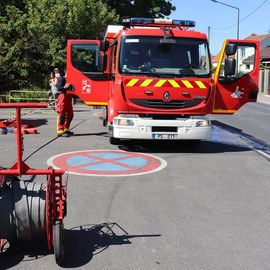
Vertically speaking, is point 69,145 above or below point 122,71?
below

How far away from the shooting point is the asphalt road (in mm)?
4395

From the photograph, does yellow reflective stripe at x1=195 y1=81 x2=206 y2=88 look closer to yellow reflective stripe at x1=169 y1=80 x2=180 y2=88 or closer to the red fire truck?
the red fire truck

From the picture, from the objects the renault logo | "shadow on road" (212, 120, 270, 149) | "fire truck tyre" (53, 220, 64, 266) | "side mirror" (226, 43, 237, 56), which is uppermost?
"side mirror" (226, 43, 237, 56)

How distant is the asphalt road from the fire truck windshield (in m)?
1.81

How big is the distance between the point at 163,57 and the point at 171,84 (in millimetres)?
688

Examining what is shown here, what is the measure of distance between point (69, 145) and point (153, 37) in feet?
10.5

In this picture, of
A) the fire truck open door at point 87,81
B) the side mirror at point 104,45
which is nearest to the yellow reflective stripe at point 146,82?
the side mirror at point 104,45

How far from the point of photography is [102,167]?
28.1 feet

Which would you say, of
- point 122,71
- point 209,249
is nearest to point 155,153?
point 122,71

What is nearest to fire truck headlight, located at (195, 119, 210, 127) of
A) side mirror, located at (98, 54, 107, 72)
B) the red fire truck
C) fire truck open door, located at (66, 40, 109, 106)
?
the red fire truck

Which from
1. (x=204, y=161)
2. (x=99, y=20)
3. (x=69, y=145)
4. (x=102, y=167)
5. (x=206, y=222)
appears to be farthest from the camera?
(x=99, y=20)

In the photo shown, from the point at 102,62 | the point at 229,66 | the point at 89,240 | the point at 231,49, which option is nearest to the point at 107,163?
the point at 102,62

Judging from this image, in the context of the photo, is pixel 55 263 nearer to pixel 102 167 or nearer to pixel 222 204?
pixel 222 204

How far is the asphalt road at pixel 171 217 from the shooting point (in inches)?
173
